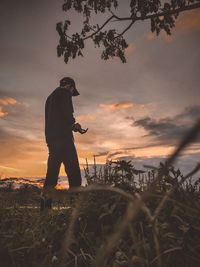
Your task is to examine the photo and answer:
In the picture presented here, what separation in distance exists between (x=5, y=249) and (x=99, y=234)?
834 mm

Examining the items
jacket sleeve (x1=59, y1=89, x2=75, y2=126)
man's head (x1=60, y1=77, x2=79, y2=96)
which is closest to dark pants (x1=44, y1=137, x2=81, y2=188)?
jacket sleeve (x1=59, y1=89, x2=75, y2=126)

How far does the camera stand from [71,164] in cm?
589

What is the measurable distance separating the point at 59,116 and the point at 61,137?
54cm

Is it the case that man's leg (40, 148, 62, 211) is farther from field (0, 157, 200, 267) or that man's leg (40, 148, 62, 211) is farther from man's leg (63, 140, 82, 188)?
field (0, 157, 200, 267)

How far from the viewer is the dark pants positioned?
568 centimetres

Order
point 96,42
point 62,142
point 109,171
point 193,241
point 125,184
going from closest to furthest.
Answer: point 193,241, point 125,184, point 109,171, point 96,42, point 62,142

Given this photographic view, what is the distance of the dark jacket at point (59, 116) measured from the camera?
5875 mm

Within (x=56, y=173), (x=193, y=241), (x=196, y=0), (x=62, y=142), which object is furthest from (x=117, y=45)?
(x=193, y=241)

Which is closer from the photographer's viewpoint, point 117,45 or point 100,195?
point 100,195

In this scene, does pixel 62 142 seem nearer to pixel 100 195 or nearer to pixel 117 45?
pixel 117 45

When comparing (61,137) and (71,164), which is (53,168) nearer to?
(71,164)

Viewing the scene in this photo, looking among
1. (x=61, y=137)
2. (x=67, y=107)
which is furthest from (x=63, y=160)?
(x=67, y=107)

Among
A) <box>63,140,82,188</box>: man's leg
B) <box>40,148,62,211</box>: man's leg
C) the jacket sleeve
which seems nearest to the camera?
<box>40,148,62,211</box>: man's leg

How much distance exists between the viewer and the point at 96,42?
17.7 feet
